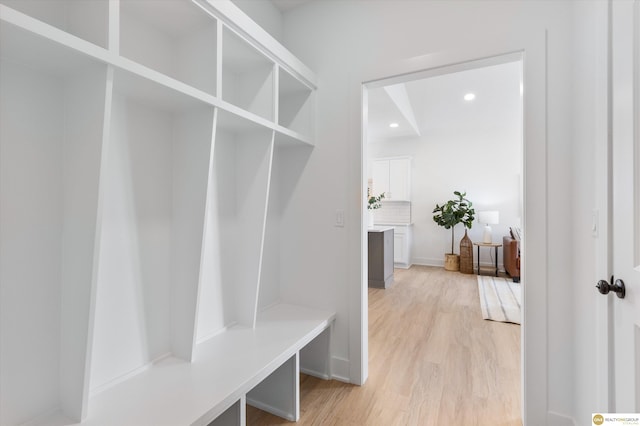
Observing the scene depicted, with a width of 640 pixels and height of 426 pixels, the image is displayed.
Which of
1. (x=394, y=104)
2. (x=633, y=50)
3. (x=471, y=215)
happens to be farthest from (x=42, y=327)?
(x=471, y=215)

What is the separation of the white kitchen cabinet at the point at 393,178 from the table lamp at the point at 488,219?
145 cm

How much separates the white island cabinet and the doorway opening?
315 centimetres

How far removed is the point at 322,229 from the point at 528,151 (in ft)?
4.46

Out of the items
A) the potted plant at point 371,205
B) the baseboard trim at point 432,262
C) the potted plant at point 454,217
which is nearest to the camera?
the potted plant at point 371,205

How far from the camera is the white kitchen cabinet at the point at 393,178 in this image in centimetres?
645

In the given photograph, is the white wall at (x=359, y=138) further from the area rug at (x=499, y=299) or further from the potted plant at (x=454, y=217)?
the potted plant at (x=454, y=217)

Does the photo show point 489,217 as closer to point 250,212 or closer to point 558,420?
point 558,420

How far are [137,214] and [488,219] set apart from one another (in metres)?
5.95

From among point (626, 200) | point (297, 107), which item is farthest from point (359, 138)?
point (626, 200)

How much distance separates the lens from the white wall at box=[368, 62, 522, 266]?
5.87 m

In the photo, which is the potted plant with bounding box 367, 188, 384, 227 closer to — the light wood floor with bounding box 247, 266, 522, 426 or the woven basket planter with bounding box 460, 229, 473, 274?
the light wood floor with bounding box 247, 266, 522, 426

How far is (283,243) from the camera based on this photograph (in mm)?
2359

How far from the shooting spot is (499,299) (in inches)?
159

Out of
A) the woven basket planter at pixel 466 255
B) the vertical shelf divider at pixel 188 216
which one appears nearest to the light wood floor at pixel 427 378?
the vertical shelf divider at pixel 188 216
